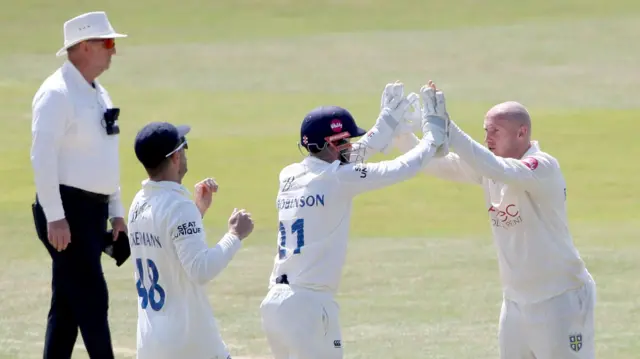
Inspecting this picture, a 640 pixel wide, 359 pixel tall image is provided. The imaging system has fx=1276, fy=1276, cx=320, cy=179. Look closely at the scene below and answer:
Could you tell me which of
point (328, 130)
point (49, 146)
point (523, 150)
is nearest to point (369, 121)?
point (49, 146)

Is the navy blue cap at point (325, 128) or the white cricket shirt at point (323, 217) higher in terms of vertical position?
the navy blue cap at point (325, 128)

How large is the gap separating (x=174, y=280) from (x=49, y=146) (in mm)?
1831

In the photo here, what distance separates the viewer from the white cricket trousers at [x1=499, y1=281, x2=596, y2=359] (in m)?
6.64

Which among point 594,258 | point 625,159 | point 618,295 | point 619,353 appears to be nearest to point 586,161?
point 625,159

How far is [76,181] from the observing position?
289 inches

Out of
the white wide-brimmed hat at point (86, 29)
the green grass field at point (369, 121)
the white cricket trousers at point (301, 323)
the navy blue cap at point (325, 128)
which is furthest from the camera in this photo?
the green grass field at point (369, 121)

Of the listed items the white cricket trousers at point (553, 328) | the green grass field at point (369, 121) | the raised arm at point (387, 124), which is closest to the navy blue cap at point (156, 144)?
the raised arm at point (387, 124)

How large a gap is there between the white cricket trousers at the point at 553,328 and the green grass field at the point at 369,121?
1.63 m

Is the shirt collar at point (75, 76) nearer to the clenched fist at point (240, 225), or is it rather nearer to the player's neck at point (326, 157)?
the player's neck at point (326, 157)

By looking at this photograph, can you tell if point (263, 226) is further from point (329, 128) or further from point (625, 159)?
point (329, 128)

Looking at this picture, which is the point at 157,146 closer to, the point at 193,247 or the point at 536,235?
the point at 193,247

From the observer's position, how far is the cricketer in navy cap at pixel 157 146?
5.84 meters

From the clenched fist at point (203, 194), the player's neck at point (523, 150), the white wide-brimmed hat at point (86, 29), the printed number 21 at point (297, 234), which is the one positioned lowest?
the printed number 21 at point (297, 234)

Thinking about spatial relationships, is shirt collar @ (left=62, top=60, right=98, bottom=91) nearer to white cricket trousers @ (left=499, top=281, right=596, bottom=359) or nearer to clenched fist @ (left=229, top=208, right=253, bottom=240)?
clenched fist @ (left=229, top=208, right=253, bottom=240)
